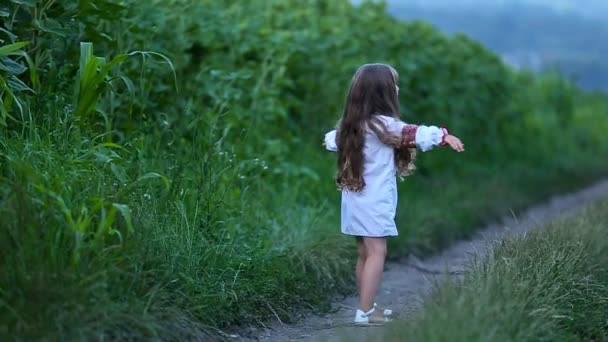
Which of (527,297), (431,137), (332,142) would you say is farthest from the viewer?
(332,142)

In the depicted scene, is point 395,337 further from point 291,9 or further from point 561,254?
point 291,9

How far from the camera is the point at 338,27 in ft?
37.9

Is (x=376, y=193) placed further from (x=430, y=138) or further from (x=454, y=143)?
(x=454, y=143)

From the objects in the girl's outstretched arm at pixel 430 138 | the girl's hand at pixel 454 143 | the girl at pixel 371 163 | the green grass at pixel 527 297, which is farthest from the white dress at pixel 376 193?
the green grass at pixel 527 297

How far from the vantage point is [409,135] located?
6340 mm

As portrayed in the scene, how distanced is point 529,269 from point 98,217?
2377 millimetres

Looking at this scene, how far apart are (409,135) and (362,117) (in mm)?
322

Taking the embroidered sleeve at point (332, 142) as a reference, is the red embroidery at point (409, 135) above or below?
above

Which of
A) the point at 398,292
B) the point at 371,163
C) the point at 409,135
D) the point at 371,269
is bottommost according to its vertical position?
the point at 398,292

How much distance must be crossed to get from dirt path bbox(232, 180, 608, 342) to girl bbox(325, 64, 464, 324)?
32 centimetres

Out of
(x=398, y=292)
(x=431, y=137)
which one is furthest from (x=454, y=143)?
(x=398, y=292)

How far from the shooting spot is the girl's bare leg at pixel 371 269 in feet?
21.3

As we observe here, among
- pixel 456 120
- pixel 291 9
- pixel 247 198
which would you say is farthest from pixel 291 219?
pixel 456 120

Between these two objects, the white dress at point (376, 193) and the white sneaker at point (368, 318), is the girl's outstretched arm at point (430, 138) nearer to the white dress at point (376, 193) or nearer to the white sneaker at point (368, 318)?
the white dress at point (376, 193)
